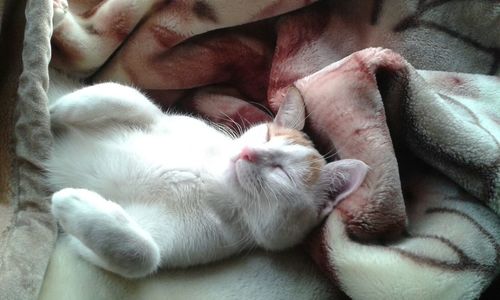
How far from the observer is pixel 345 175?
2.99 ft

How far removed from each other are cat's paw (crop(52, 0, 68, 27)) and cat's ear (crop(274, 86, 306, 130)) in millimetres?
462

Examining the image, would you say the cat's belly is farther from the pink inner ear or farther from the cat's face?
the pink inner ear

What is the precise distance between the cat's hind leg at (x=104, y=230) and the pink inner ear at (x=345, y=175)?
350 mm

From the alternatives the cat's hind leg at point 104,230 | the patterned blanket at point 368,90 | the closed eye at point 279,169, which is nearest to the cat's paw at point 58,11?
the patterned blanket at point 368,90

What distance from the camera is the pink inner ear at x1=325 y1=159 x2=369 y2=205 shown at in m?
0.87

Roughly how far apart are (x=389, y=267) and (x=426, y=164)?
0.85ft

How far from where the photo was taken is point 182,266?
34.4 inches

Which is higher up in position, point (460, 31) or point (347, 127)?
point (460, 31)

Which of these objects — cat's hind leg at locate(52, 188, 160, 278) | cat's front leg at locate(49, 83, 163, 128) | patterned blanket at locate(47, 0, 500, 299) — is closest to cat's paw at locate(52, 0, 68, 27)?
patterned blanket at locate(47, 0, 500, 299)

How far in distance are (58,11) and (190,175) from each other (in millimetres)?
406

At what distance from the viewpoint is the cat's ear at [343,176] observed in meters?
0.88

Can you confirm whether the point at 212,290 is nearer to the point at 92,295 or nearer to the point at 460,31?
the point at 92,295

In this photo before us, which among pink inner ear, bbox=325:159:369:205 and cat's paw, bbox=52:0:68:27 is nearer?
pink inner ear, bbox=325:159:369:205

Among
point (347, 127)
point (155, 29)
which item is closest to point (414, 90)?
point (347, 127)
